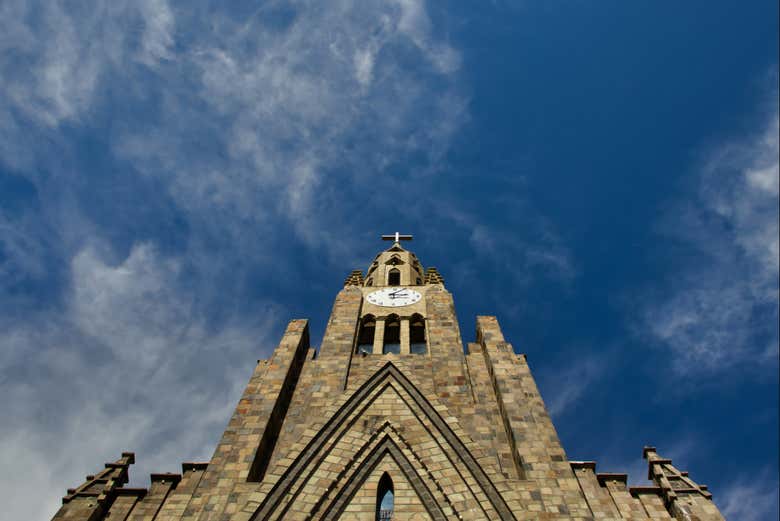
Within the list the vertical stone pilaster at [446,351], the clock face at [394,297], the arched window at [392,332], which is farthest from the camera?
the clock face at [394,297]

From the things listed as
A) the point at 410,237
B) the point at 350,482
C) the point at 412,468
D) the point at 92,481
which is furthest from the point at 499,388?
the point at 410,237

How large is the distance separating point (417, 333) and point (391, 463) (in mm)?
11094

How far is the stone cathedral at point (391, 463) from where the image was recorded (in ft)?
45.0

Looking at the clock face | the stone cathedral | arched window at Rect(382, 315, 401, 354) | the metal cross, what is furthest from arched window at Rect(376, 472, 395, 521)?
the metal cross

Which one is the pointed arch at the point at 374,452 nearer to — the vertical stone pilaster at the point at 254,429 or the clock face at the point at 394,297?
the vertical stone pilaster at the point at 254,429

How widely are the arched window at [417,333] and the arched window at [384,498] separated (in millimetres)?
9784

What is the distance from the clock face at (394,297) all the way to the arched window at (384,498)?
12891 millimetres

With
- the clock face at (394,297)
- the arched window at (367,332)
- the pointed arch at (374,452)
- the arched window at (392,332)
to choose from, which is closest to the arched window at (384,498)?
the pointed arch at (374,452)

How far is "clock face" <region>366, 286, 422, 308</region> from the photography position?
89.9 ft

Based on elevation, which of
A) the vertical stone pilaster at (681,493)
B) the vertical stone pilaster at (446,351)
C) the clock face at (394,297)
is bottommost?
the vertical stone pilaster at (681,493)

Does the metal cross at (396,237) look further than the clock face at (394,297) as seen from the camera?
Yes

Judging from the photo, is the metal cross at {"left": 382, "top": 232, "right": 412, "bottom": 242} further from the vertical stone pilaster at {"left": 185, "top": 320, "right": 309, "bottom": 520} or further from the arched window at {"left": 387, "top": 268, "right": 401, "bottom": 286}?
the vertical stone pilaster at {"left": 185, "top": 320, "right": 309, "bottom": 520}

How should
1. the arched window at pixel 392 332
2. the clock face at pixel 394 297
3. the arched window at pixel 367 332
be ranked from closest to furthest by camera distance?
the arched window at pixel 392 332 < the arched window at pixel 367 332 < the clock face at pixel 394 297

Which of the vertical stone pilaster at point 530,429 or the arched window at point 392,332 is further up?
the arched window at point 392,332
